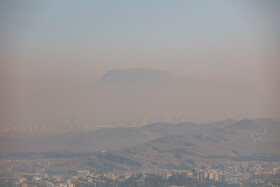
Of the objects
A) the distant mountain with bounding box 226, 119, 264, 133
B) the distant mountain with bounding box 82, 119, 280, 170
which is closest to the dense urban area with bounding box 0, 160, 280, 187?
the distant mountain with bounding box 82, 119, 280, 170

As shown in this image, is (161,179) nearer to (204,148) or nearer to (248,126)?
(204,148)

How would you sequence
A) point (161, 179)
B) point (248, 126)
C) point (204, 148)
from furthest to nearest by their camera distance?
point (248, 126)
point (204, 148)
point (161, 179)

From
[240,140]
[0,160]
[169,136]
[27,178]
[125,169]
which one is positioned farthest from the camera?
[169,136]

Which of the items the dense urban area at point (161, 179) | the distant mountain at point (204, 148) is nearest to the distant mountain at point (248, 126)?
the distant mountain at point (204, 148)

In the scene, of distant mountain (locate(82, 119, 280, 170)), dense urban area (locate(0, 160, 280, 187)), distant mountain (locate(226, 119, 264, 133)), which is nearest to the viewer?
dense urban area (locate(0, 160, 280, 187))

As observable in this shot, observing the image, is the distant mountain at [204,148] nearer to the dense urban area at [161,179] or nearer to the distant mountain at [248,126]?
the distant mountain at [248,126]

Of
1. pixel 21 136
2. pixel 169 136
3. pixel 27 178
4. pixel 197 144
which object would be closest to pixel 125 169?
pixel 21 136

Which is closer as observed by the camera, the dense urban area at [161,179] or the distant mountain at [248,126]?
the dense urban area at [161,179]

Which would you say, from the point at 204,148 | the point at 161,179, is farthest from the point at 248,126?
the point at 161,179

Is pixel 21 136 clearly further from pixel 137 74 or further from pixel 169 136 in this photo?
pixel 169 136

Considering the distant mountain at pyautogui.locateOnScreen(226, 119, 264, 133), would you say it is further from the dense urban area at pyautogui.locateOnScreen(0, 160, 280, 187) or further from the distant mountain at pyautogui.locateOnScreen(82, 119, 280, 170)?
the dense urban area at pyautogui.locateOnScreen(0, 160, 280, 187)

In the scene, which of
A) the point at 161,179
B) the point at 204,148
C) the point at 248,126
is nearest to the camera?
the point at 161,179
